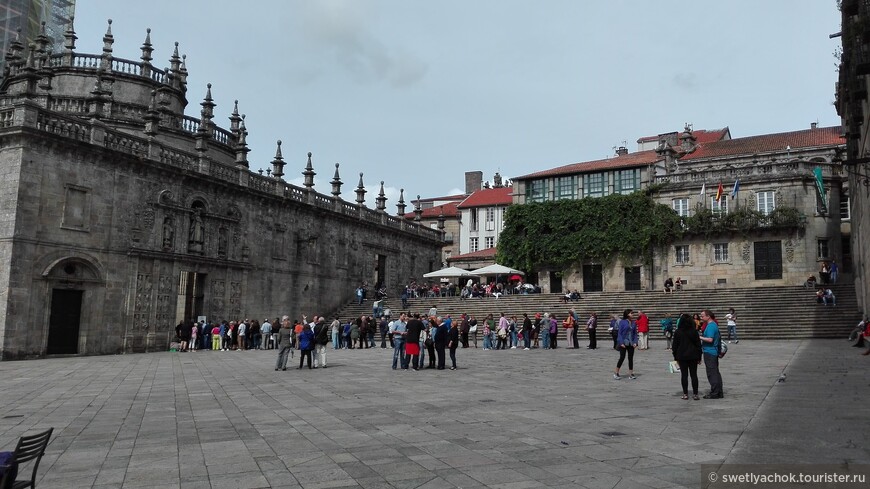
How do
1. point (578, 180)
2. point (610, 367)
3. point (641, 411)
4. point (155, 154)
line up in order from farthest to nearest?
point (578, 180), point (155, 154), point (610, 367), point (641, 411)

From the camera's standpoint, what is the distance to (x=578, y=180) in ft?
155

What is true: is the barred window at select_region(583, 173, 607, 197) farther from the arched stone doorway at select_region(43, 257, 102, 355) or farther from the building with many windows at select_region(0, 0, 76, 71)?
the building with many windows at select_region(0, 0, 76, 71)

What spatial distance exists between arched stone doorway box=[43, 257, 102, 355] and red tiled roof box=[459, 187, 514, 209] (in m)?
39.8

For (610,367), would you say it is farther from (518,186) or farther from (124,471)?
(518,186)

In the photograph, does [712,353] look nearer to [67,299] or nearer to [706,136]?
[67,299]

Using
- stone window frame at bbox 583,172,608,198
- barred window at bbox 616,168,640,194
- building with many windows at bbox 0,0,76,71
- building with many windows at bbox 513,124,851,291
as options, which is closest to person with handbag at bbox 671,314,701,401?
building with many windows at bbox 513,124,851,291

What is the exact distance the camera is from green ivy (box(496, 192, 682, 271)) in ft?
140

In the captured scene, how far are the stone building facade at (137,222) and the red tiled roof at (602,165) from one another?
48.7 ft

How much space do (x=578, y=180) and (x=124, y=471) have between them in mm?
43966

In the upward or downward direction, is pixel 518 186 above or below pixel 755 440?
above

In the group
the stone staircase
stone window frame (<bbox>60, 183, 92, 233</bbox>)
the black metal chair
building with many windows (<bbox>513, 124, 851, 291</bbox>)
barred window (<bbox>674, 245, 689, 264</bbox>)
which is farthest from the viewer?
barred window (<bbox>674, 245, 689, 264</bbox>)

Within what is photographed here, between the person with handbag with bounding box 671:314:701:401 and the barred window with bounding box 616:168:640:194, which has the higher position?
the barred window with bounding box 616:168:640:194

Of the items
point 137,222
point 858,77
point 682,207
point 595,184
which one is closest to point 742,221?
point 682,207

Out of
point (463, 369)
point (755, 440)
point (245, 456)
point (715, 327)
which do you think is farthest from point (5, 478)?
point (463, 369)
